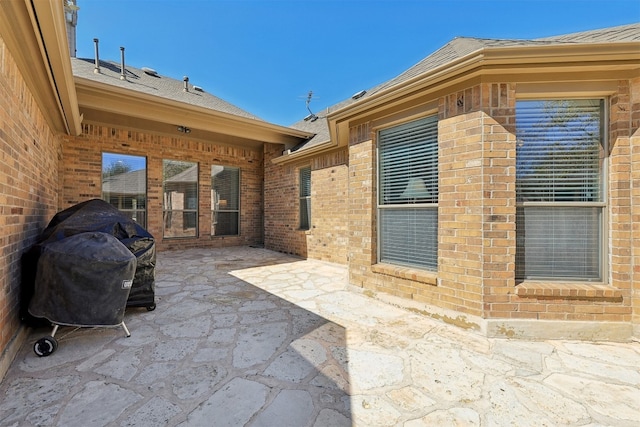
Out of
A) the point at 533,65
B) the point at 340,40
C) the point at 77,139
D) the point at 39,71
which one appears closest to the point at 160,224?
the point at 77,139

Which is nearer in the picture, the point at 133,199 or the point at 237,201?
the point at 133,199

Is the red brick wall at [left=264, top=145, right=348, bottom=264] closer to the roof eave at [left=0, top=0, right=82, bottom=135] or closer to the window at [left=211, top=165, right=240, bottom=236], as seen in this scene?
the window at [left=211, top=165, right=240, bottom=236]

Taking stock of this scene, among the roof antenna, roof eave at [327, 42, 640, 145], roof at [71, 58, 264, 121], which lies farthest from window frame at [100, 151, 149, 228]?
roof eave at [327, 42, 640, 145]

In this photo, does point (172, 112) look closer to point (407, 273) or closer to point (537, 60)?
point (407, 273)

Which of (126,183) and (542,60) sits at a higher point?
(542,60)

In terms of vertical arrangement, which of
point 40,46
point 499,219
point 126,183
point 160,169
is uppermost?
point 40,46

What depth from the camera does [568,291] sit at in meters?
2.63

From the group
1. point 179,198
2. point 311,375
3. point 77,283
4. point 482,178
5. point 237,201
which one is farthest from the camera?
point 237,201

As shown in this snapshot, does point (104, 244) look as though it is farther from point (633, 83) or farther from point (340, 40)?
point (340, 40)

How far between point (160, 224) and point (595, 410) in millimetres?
8857

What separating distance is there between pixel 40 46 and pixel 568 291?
567 centimetres

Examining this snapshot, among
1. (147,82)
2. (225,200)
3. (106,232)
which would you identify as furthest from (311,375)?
(147,82)

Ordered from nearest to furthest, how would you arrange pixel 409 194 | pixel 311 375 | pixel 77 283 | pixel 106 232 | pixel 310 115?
pixel 311 375 → pixel 77 283 → pixel 106 232 → pixel 409 194 → pixel 310 115

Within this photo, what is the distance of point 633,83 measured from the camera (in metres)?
2.59
